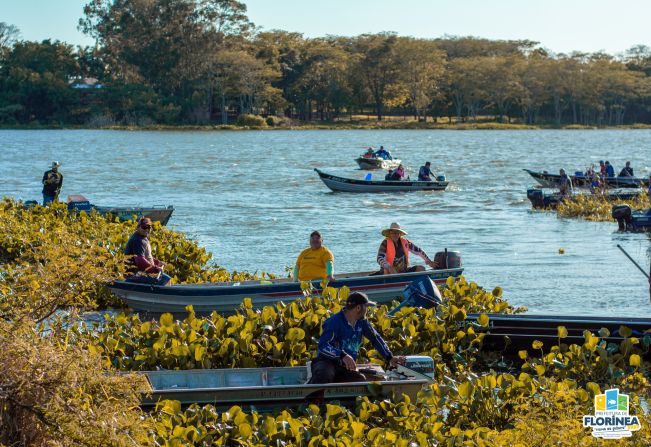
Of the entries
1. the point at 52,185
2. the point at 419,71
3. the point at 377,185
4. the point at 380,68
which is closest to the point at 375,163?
the point at 377,185

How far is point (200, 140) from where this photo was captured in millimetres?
104562

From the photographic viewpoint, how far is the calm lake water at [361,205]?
22547mm

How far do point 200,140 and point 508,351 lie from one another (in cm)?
9353

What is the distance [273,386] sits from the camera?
9.38 meters

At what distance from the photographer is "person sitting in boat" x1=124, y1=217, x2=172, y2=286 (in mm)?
15469

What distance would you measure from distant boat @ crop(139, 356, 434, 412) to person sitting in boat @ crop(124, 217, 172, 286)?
5.51m

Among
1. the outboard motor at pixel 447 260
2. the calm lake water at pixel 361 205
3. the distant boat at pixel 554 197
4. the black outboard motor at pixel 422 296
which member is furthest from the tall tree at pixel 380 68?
the black outboard motor at pixel 422 296

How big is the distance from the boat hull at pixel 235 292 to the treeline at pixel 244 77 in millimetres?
109784

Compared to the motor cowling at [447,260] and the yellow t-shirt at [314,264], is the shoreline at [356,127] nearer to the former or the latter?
the motor cowling at [447,260]

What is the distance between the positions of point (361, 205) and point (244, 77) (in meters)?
86.6

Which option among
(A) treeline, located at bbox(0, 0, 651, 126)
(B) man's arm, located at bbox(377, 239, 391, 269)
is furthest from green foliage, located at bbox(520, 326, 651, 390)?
(A) treeline, located at bbox(0, 0, 651, 126)

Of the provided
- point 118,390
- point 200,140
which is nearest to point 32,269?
point 118,390

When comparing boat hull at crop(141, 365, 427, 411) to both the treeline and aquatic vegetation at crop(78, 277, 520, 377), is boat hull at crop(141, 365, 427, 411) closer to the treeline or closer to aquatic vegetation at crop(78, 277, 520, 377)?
aquatic vegetation at crop(78, 277, 520, 377)

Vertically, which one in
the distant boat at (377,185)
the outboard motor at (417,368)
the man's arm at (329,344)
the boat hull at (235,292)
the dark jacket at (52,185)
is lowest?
the distant boat at (377,185)
